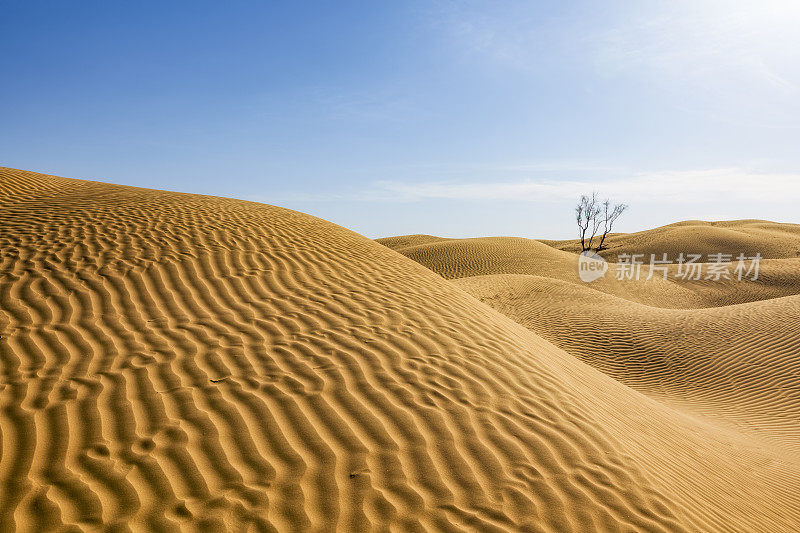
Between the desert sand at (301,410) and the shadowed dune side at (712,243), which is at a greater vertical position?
the shadowed dune side at (712,243)

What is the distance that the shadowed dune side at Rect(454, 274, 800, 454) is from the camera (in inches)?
357

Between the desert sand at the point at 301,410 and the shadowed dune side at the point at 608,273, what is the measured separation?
18.3 metres

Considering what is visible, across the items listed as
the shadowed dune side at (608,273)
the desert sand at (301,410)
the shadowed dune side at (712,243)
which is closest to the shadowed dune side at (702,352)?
the desert sand at (301,410)

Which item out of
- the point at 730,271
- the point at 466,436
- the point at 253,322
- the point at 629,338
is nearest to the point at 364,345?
the point at 253,322

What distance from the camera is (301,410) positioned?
363 cm

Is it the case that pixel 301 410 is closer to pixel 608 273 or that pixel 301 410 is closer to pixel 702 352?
pixel 702 352

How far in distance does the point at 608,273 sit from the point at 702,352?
18.9m

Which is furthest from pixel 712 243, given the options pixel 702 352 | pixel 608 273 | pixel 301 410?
pixel 301 410

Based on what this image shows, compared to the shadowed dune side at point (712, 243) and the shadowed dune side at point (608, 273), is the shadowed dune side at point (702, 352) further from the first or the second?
the shadowed dune side at point (712, 243)

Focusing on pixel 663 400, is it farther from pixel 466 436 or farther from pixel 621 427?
pixel 466 436

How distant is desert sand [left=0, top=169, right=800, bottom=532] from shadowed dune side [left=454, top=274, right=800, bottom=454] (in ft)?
0.84

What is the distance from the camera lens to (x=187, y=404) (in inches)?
139

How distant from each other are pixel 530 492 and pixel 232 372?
9.03 ft

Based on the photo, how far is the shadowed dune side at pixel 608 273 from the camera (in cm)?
2517
